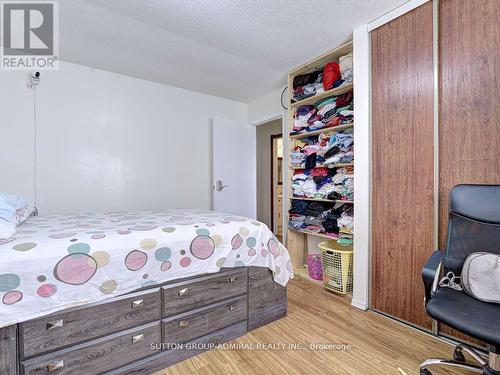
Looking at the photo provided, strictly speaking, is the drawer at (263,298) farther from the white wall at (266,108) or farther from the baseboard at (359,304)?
the white wall at (266,108)

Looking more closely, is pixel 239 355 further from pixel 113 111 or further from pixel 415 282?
pixel 113 111

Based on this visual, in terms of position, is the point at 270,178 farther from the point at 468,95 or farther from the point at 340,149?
the point at 468,95

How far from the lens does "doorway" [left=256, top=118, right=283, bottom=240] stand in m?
5.06

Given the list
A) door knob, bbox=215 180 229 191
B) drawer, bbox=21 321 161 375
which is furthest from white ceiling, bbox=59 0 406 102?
drawer, bbox=21 321 161 375

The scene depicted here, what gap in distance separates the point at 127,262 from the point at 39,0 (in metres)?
2.05

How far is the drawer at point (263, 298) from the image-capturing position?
6.12ft

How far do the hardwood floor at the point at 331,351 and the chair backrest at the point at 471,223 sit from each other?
2.03ft

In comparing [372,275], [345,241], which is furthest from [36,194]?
[372,275]

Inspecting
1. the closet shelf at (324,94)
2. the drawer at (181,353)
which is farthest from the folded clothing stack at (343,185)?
the drawer at (181,353)

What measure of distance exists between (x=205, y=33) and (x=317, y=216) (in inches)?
83.0

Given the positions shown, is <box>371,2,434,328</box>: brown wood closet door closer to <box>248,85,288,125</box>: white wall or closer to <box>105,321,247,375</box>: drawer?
<box>105,321,247,375</box>: drawer

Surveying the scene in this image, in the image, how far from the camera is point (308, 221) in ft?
9.27

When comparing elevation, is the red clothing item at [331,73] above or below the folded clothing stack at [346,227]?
above

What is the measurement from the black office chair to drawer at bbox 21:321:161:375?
1.49 meters
